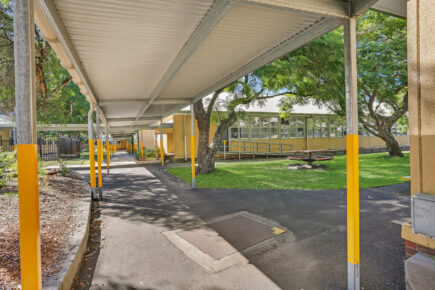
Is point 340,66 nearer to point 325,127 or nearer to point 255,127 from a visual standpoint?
point 255,127

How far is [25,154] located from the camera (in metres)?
2.28

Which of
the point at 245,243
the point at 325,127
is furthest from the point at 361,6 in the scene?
the point at 325,127

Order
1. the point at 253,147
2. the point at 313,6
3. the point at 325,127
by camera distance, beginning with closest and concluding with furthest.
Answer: the point at 313,6, the point at 253,147, the point at 325,127

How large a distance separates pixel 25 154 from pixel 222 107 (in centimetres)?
1058

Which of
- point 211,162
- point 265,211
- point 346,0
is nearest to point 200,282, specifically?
point 265,211

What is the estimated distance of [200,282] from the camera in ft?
10.2

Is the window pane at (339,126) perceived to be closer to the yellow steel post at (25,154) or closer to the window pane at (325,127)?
the window pane at (325,127)

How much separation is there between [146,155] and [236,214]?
18.5m

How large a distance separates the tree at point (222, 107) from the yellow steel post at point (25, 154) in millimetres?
9386

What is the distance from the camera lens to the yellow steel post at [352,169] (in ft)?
9.52

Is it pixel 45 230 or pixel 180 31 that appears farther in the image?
pixel 45 230

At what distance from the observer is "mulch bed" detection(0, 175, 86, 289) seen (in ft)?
9.69

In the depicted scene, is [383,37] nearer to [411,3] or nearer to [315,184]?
[315,184]

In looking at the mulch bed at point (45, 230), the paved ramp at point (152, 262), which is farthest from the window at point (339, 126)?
the mulch bed at point (45, 230)
